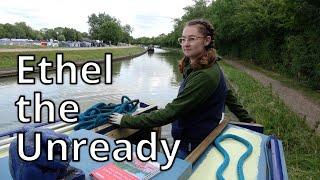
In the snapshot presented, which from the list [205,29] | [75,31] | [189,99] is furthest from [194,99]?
[75,31]

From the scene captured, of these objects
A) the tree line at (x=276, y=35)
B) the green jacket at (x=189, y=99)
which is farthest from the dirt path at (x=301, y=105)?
the green jacket at (x=189, y=99)

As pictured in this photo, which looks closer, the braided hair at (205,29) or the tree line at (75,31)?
the braided hair at (205,29)

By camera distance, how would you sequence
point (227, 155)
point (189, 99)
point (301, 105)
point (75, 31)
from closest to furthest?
point (189, 99), point (227, 155), point (301, 105), point (75, 31)

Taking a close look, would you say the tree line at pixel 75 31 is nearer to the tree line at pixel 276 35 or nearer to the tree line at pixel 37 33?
the tree line at pixel 37 33

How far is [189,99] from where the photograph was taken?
10.0 feet

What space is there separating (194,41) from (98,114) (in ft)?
4.10

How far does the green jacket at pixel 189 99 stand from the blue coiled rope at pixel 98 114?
21.7 inches

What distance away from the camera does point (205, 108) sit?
3.29 metres

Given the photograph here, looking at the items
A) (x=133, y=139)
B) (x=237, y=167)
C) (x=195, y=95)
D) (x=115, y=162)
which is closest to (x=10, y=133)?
(x=133, y=139)

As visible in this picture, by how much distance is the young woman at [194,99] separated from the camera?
3.08 meters

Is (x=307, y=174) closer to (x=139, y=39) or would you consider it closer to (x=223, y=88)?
(x=223, y=88)

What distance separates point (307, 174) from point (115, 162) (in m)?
3.64

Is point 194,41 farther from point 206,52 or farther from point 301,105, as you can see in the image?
point 301,105

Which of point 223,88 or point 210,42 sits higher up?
point 210,42
